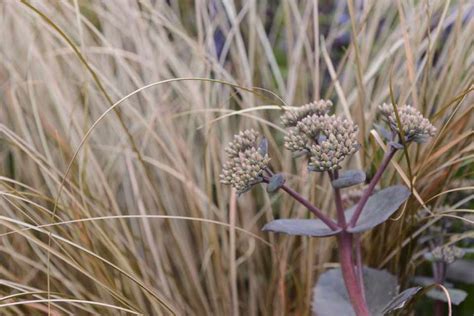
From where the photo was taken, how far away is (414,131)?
67cm

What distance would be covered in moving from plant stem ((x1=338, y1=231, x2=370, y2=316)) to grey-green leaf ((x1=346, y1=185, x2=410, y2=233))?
2 cm

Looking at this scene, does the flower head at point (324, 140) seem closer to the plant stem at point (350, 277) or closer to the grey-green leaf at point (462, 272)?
the plant stem at point (350, 277)

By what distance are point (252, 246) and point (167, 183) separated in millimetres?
201

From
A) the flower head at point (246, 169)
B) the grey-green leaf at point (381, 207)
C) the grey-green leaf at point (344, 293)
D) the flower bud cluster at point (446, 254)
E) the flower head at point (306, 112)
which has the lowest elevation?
the grey-green leaf at point (344, 293)

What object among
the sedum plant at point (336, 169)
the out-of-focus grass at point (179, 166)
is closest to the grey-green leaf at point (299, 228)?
the sedum plant at point (336, 169)

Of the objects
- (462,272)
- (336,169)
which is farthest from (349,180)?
(462,272)

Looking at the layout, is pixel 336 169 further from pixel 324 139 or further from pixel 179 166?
pixel 179 166

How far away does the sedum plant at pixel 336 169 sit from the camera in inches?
25.5

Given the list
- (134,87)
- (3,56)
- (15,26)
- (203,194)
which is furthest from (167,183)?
(15,26)

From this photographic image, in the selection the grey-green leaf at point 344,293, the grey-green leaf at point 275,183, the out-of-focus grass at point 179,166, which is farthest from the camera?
the out-of-focus grass at point 179,166

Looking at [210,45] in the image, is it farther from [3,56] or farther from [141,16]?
[3,56]

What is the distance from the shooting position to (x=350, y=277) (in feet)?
2.24

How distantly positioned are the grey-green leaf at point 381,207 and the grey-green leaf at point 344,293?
0.33 feet

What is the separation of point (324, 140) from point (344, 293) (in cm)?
23
